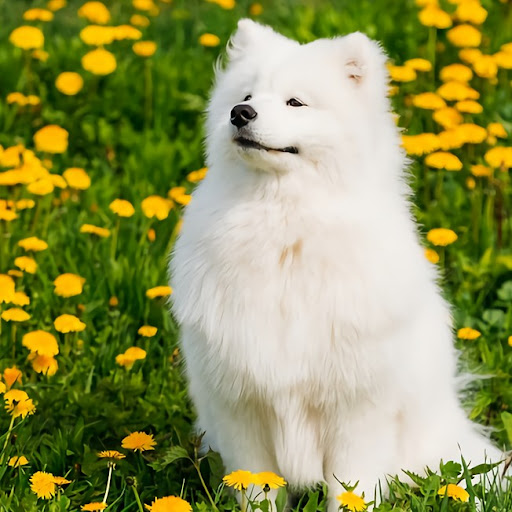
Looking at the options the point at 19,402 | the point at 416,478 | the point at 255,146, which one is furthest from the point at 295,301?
the point at 19,402

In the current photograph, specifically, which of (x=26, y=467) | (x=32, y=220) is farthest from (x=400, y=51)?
(x=26, y=467)

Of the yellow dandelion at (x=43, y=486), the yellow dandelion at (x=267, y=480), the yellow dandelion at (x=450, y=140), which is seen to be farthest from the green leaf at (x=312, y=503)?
the yellow dandelion at (x=450, y=140)

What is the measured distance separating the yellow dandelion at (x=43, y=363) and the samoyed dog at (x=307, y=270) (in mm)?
860

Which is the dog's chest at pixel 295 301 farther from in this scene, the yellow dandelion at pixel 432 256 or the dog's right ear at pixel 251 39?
the yellow dandelion at pixel 432 256

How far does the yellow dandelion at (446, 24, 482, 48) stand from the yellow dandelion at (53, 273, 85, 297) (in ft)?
8.37

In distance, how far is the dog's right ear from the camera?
11.1 ft

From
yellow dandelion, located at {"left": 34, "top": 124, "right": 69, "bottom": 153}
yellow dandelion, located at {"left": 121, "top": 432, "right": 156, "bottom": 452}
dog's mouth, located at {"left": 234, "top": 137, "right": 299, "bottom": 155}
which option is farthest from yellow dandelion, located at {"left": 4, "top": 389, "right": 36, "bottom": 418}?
yellow dandelion, located at {"left": 34, "top": 124, "right": 69, "bottom": 153}

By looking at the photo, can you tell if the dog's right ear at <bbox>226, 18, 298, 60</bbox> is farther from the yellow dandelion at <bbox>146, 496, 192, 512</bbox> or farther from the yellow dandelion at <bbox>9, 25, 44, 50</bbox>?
the yellow dandelion at <bbox>9, 25, 44, 50</bbox>

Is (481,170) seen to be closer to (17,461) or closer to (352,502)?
(352,502)

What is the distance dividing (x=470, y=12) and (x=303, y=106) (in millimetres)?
2892

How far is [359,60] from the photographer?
3.25 meters

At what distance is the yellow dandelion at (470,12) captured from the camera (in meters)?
5.73

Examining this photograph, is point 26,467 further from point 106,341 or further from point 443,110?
point 443,110

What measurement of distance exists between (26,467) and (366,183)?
4.84ft
